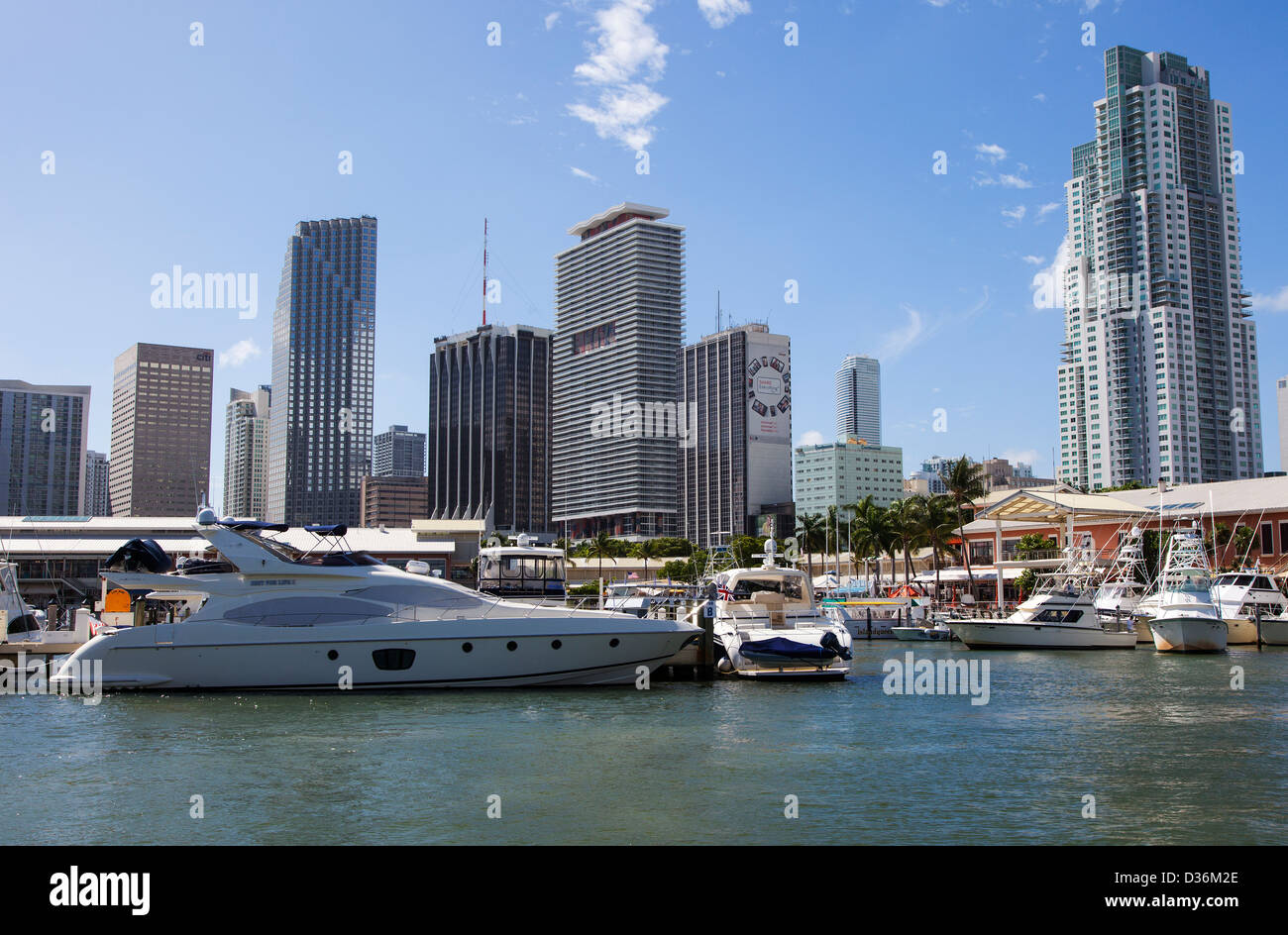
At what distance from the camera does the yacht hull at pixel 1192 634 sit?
161 feet

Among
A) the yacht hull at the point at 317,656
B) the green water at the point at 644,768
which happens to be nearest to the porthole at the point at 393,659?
the yacht hull at the point at 317,656

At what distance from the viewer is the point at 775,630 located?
35.0 m

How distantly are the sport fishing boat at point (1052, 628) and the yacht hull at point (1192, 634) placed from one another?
119 inches

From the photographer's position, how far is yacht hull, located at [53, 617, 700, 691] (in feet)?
98.0

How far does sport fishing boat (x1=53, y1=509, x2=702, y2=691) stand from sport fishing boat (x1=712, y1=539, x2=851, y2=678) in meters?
3.24

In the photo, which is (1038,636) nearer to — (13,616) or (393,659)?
(393,659)

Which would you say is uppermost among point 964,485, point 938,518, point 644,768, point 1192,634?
point 964,485

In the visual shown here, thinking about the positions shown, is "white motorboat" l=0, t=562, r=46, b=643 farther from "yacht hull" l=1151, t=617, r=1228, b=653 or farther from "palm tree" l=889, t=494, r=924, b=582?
"palm tree" l=889, t=494, r=924, b=582

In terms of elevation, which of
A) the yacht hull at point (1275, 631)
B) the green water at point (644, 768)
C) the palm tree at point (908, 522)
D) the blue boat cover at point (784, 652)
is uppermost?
the palm tree at point (908, 522)

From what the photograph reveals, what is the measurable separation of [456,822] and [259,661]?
16.9 meters

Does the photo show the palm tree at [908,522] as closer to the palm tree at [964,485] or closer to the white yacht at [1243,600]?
the palm tree at [964,485]

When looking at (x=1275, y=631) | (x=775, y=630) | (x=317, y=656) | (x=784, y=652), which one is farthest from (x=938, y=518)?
(x=317, y=656)

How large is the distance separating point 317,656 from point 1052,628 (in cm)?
3649
